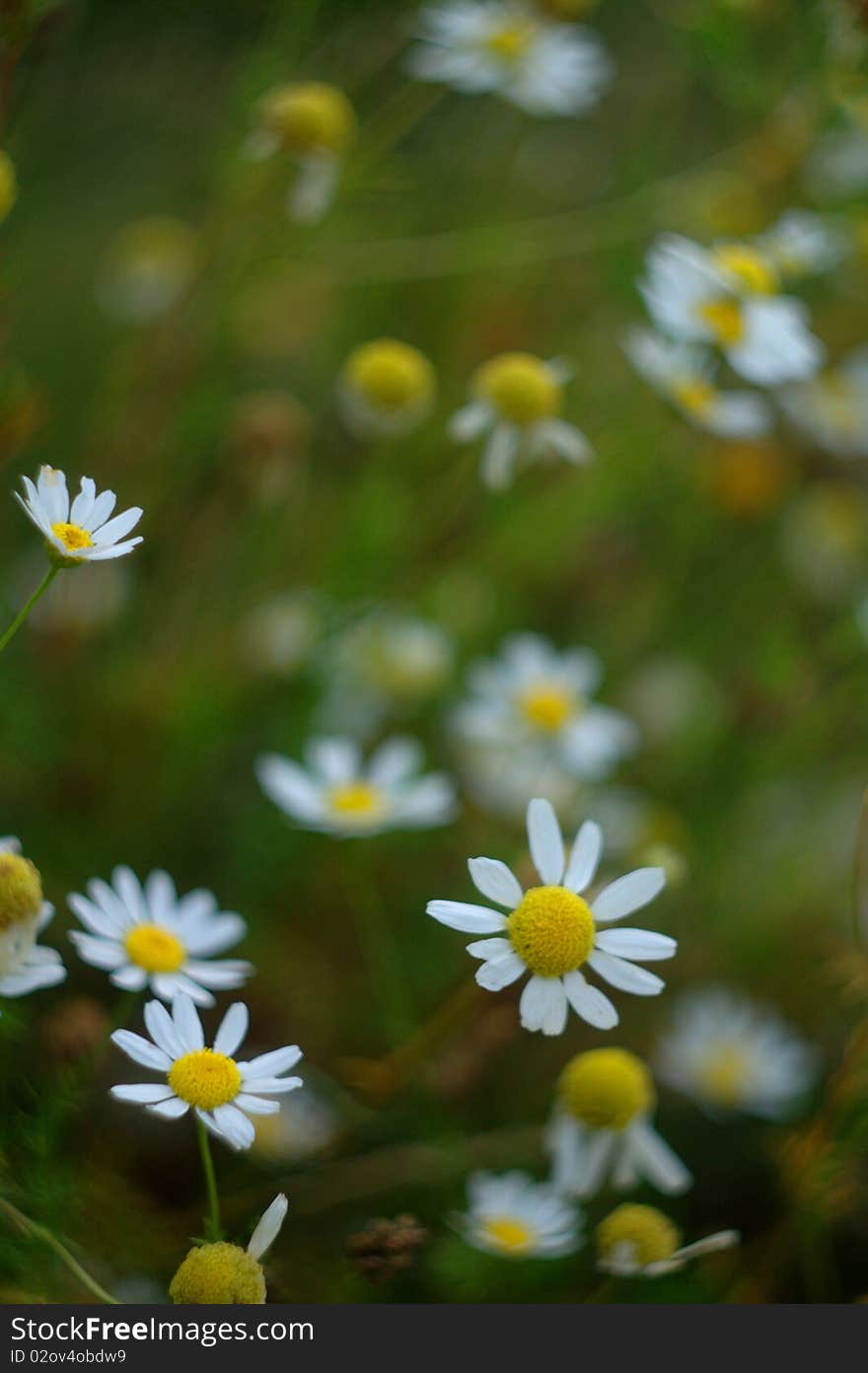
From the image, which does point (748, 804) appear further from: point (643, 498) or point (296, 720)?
point (296, 720)

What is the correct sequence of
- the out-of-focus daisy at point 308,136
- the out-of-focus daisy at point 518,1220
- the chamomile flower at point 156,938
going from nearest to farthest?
1. the chamomile flower at point 156,938
2. the out-of-focus daisy at point 518,1220
3. the out-of-focus daisy at point 308,136

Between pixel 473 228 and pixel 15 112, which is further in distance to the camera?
pixel 473 228

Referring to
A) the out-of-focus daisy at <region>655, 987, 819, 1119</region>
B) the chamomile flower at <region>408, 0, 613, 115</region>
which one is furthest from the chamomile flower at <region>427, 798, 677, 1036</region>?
the chamomile flower at <region>408, 0, 613, 115</region>

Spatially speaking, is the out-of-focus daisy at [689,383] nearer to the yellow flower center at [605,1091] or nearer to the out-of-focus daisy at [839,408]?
the out-of-focus daisy at [839,408]

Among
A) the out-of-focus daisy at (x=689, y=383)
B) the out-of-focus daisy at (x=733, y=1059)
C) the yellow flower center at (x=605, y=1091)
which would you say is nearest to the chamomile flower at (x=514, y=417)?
the out-of-focus daisy at (x=689, y=383)

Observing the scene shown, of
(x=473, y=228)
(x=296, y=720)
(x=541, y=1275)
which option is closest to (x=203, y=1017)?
(x=296, y=720)

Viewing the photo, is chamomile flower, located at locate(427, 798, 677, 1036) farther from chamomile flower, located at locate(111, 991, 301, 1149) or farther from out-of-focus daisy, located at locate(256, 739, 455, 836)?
out-of-focus daisy, located at locate(256, 739, 455, 836)

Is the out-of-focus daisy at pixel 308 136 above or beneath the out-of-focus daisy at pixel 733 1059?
above

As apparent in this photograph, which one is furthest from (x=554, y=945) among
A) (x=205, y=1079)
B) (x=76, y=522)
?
(x=76, y=522)
